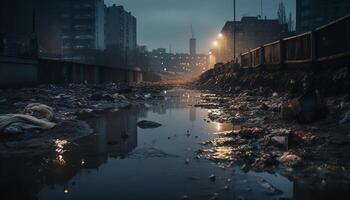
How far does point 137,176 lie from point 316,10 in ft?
311

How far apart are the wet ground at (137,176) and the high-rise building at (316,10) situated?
293 ft

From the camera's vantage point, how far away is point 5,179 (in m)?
3.64

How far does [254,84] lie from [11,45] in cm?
1520

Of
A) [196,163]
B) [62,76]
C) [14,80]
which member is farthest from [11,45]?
[196,163]

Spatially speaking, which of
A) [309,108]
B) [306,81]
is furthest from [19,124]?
[306,81]

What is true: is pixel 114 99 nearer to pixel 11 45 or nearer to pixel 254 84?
pixel 254 84

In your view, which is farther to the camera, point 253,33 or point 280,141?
point 253,33

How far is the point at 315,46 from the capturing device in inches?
454

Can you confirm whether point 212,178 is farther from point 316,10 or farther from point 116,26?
point 116,26

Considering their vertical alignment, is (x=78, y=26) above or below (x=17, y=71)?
above

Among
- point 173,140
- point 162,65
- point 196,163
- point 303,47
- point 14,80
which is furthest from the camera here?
point 162,65

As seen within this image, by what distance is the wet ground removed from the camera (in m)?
3.19

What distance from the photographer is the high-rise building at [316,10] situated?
292 ft

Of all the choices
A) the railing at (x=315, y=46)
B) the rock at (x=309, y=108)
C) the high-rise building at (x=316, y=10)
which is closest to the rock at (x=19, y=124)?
the rock at (x=309, y=108)
